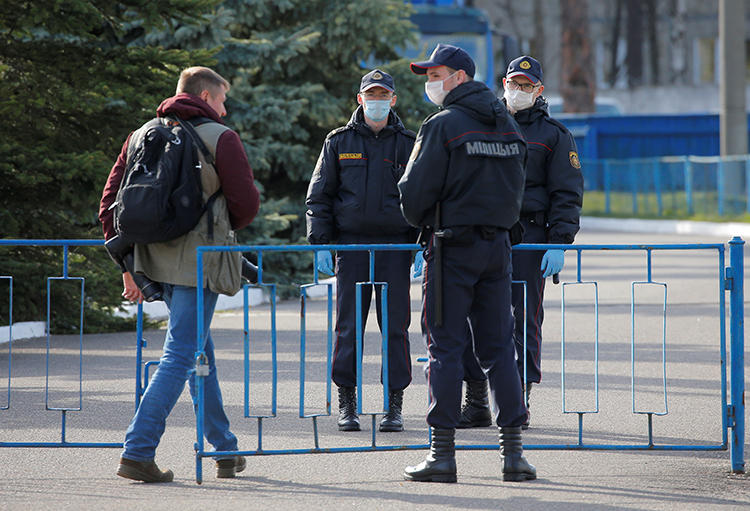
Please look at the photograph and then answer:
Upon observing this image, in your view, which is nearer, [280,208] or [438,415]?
[438,415]

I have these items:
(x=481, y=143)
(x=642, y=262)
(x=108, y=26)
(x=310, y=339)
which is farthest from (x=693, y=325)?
(x=642, y=262)

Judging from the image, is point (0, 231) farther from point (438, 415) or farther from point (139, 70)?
point (438, 415)

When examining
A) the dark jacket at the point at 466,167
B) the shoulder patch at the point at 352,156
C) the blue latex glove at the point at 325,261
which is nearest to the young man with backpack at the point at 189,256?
the dark jacket at the point at 466,167

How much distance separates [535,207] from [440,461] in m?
2.02

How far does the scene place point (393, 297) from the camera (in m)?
7.75

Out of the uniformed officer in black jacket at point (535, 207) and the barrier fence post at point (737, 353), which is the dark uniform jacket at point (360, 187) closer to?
the uniformed officer in black jacket at point (535, 207)

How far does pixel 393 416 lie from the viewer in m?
7.60

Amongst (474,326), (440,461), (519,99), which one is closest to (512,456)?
(440,461)

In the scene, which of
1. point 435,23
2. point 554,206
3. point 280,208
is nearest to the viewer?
point 554,206

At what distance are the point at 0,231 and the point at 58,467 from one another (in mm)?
5351

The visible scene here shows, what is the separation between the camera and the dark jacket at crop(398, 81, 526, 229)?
20.0 feet

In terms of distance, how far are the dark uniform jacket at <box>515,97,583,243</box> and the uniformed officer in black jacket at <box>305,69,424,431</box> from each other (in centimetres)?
72

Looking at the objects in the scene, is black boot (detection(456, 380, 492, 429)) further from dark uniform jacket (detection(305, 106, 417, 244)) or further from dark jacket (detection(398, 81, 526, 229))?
dark jacket (detection(398, 81, 526, 229))

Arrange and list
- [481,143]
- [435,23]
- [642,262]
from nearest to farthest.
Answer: [481,143], [642,262], [435,23]
